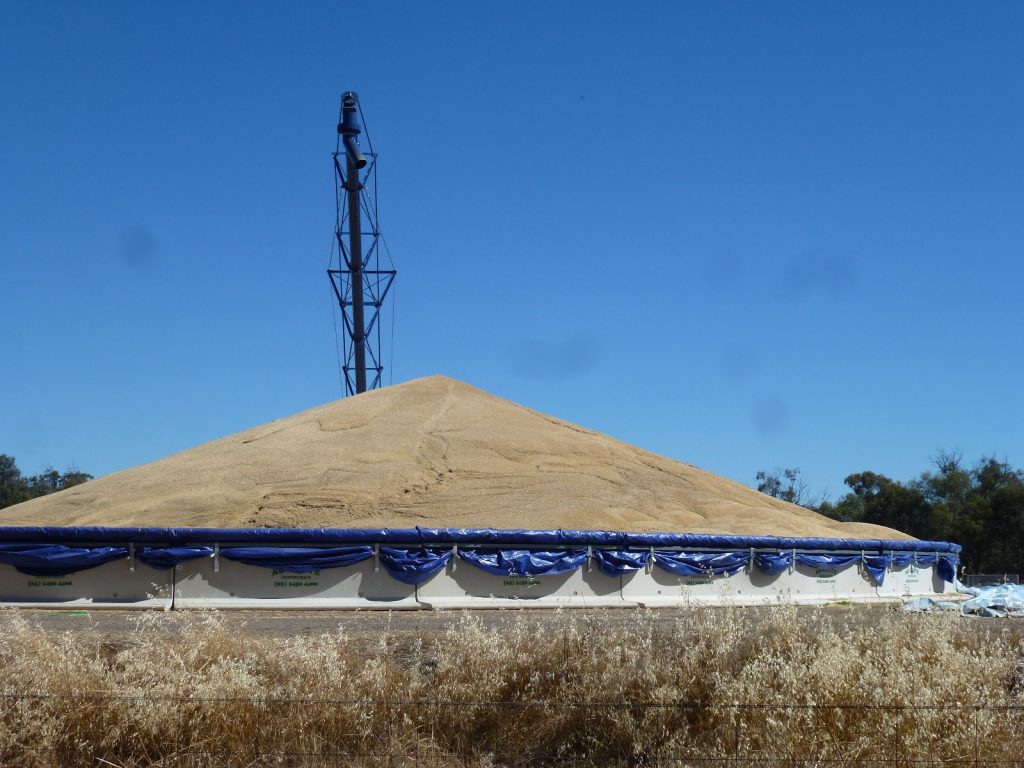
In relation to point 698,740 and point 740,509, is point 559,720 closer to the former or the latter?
point 698,740

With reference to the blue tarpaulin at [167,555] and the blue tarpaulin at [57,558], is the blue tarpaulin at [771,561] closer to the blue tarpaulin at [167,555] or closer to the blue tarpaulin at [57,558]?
the blue tarpaulin at [167,555]

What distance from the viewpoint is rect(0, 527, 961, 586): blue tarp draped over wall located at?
18.9m

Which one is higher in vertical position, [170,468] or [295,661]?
[170,468]

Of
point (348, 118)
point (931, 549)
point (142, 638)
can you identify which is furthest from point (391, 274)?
point (142, 638)

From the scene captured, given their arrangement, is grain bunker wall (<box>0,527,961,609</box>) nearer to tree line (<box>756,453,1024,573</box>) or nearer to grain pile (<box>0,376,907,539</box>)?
grain pile (<box>0,376,907,539</box>)

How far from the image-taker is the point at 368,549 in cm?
1942

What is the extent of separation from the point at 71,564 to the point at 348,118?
98.4 feet

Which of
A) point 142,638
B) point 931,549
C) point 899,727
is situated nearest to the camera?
point 899,727

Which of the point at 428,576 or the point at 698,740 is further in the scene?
the point at 428,576

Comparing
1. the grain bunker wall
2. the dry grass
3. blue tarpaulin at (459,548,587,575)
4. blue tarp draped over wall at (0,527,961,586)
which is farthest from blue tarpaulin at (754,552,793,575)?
the dry grass

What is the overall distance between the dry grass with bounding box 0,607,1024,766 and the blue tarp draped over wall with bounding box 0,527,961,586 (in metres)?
8.89

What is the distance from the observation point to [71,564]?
1891 cm

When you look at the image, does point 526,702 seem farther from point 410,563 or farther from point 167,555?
point 167,555

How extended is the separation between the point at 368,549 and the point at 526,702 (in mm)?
10639
